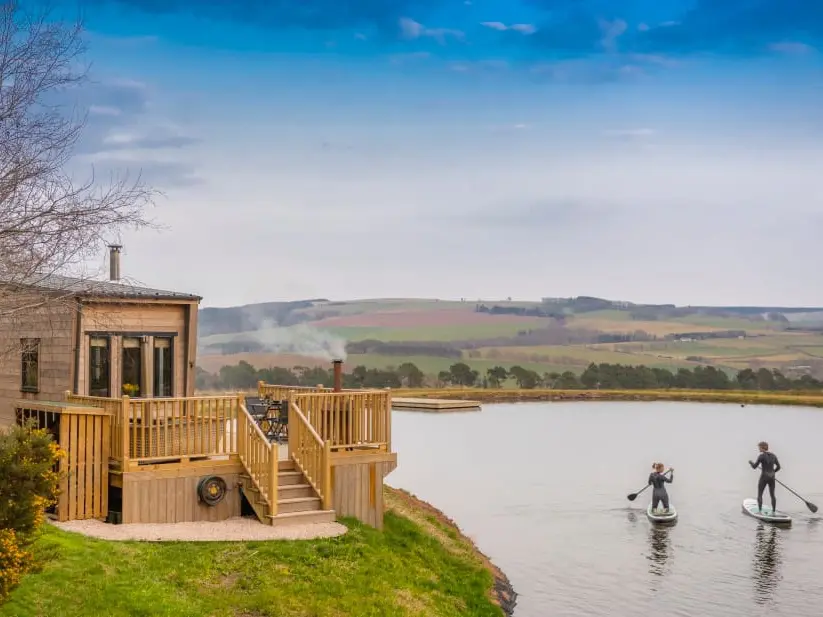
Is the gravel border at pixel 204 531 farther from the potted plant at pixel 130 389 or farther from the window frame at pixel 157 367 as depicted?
the window frame at pixel 157 367

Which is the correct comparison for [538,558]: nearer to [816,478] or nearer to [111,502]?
[111,502]

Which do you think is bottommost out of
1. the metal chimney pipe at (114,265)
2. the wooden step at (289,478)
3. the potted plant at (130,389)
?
the wooden step at (289,478)

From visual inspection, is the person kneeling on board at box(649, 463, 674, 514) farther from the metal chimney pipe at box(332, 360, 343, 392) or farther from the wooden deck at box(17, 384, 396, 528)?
the wooden deck at box(17, 384, 396, 528)

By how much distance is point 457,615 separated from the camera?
17.6 metres

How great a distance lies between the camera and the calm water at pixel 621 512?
73.9 ft

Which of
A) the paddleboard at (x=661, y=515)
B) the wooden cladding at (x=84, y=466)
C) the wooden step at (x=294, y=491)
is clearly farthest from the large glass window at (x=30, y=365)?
the paddleboard at (x=661, y=515)

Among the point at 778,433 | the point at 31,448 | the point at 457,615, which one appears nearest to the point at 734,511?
the point at 457,615

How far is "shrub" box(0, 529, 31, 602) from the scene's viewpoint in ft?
36.7

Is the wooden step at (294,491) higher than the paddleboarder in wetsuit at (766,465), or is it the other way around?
the wooden step at (294,491)

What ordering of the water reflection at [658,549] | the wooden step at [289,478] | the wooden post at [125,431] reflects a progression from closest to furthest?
the wooden post at [125,431], the wooden step at [289,478], the water reflection at [658,549]

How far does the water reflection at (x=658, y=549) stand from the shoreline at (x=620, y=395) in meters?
58.5

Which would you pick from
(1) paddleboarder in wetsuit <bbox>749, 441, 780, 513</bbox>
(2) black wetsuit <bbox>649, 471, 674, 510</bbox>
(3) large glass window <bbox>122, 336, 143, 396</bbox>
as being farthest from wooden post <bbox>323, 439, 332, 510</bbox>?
(1) paddleboarder in wetsuit <bbox>749, 441, 780, 513</bbox>

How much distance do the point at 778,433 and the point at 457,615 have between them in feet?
169

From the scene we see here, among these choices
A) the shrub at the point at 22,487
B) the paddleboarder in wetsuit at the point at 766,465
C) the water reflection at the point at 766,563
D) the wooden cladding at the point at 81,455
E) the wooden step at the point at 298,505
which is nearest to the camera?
the shrub at the point at 22,487
